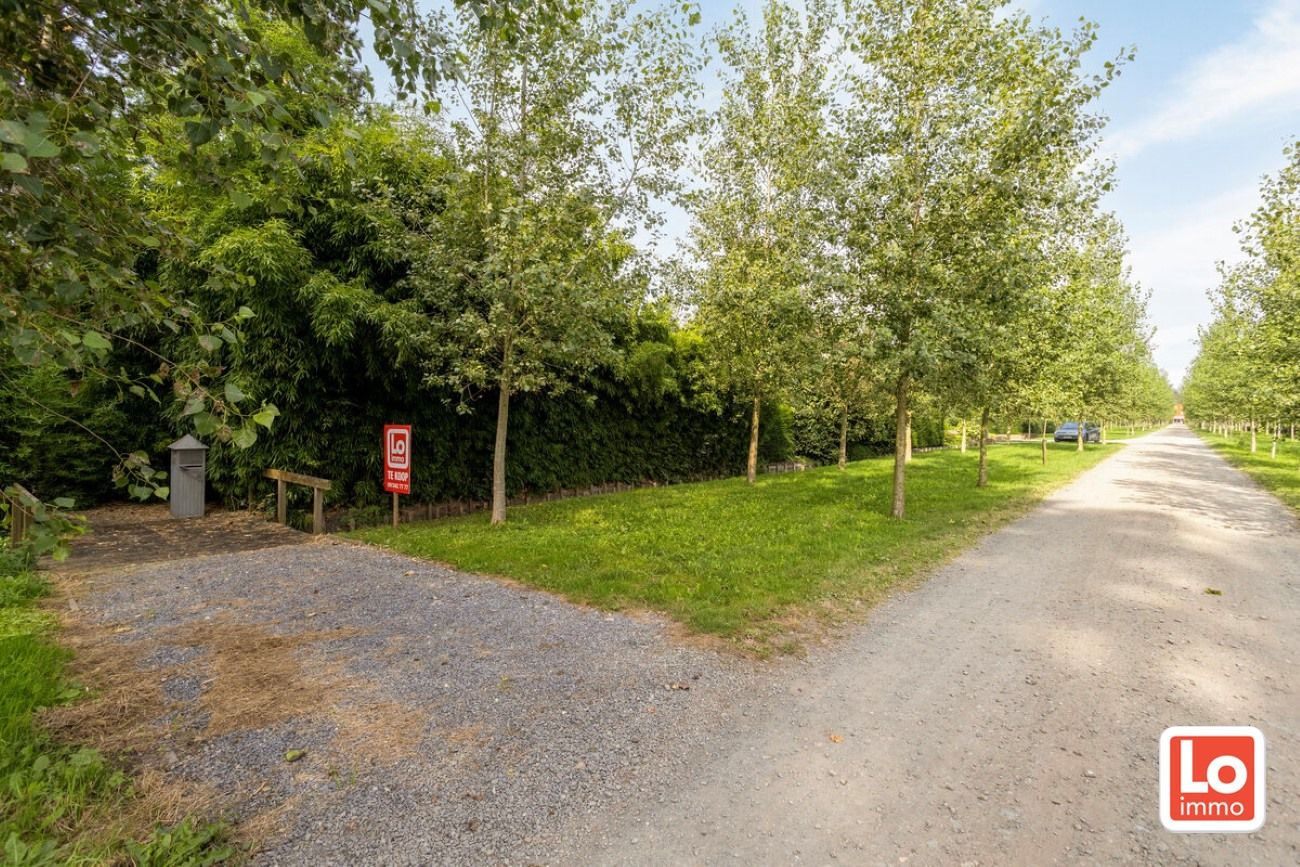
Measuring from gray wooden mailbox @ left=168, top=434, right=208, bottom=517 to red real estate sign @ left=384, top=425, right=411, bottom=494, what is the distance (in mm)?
2776

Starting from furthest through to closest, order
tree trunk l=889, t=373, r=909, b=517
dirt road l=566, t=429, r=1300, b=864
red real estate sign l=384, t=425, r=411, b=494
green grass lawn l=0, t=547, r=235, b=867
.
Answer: tree trunk l=889, t=373, r=909, b=517, red real estate sign l=384, t=425, r=411, b=494, dirt road l=566, t=429, r=1300, b=864, green grass lawn l=0, t=547, r=235, b=867

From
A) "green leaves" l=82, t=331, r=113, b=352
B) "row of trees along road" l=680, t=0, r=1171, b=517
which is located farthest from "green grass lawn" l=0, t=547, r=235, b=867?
"row of trees along road" l=680, t=0, r=1171, b=517

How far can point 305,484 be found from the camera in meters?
7.58

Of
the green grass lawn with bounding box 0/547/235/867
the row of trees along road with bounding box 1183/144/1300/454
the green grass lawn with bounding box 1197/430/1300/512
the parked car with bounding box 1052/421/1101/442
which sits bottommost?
the green grass lawn with bounding box 0/547/235/867

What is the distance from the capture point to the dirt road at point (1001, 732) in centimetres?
A: 218

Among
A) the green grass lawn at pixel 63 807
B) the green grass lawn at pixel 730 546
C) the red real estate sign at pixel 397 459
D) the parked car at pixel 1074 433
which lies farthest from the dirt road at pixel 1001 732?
the parked car at pixel 1074 433

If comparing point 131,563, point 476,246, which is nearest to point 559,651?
point 131,563

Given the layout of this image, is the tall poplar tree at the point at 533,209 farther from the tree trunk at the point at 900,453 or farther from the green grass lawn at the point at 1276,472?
the green grass lawn at the point at 1276,472

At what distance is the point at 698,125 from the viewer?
346 inches

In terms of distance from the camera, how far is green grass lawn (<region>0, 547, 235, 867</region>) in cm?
196

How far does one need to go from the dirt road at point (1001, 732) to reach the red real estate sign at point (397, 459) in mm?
6093

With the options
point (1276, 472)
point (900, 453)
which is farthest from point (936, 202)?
point (1276, 472)

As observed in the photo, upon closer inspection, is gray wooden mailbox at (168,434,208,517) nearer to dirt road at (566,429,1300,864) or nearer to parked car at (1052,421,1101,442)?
dirt road at (566,429,1300,864)

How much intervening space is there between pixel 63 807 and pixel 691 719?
260cm
